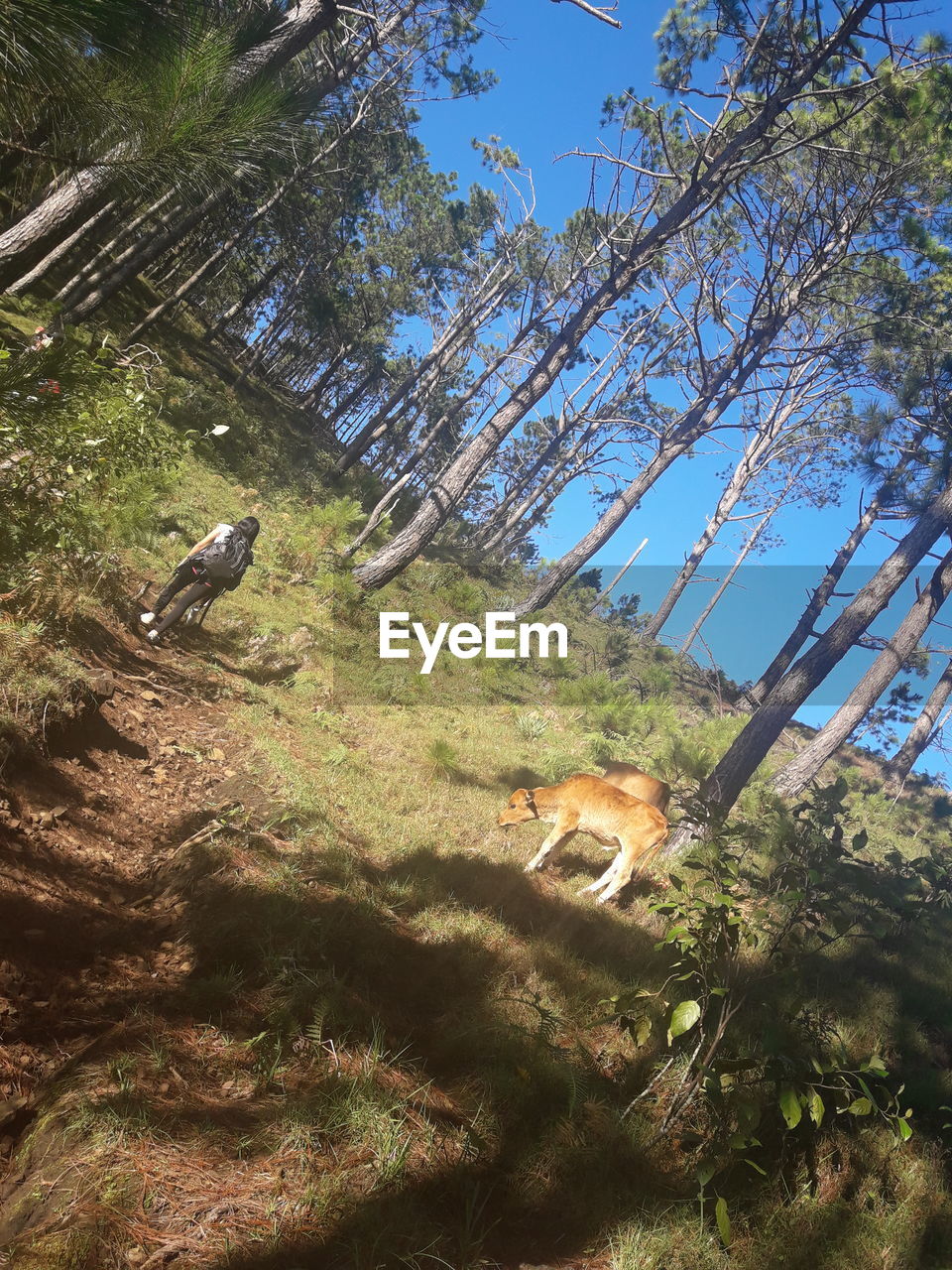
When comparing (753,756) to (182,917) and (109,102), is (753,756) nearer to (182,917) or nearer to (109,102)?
(182,917)

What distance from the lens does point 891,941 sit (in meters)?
7.24

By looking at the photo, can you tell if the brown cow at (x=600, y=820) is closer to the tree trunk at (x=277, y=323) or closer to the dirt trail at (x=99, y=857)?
the dirt trail at (x=99, y=857)

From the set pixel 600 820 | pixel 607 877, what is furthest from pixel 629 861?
pixel 600 820

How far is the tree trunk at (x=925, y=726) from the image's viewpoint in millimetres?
19922

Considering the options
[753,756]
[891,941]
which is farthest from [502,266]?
[891,941]

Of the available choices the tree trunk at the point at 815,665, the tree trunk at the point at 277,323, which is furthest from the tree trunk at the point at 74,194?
the tree trunk at the point at 277,323

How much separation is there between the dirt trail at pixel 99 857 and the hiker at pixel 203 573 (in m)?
0.49

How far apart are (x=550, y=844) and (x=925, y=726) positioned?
20.1 m

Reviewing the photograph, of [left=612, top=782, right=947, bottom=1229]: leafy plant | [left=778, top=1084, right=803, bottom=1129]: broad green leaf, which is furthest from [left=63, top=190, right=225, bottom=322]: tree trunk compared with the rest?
[left=778, top=1084, right=803, bottom=1129]: broad green leaf

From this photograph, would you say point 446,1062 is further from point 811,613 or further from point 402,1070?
point 811,613

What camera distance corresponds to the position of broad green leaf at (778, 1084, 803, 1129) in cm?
258

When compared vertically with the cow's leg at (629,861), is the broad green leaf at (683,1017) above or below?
below

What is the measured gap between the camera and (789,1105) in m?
2.64

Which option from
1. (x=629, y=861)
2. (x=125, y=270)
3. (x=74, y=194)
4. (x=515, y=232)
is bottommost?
(x=629, y=861)
